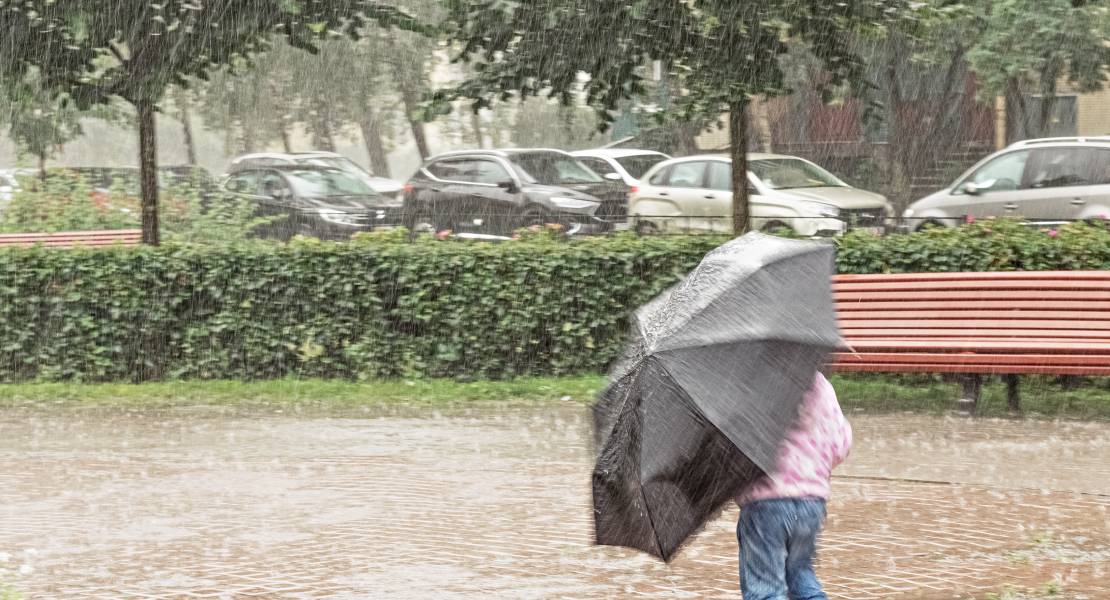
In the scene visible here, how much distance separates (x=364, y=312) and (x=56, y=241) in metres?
7.04

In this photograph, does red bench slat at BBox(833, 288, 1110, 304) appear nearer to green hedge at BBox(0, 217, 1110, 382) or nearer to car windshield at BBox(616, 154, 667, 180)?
green hedge at BBox(0, 217, 1110, 382)

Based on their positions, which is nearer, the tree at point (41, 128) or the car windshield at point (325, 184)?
the car windshield at point (325, 184)

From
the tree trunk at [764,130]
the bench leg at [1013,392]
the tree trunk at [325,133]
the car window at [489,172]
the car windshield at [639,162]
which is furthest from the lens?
the tree trunk at [325,133]

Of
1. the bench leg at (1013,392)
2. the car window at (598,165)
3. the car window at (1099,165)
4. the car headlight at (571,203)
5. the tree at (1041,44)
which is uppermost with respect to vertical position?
the tree at (1041,44)

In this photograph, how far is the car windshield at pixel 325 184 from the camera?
2178cm

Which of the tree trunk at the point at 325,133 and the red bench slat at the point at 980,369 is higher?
the tree trunk at the point at 325,133

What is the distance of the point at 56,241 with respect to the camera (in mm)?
16141

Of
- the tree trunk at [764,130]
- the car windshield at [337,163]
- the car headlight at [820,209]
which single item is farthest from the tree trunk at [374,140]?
the car headlight at [820,209]

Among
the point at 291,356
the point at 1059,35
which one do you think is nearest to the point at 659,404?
the point at 291,356

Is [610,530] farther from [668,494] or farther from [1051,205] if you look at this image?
[1051,205]

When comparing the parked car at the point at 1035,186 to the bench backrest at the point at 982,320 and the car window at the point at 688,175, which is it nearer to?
the car window at the point at 688,175

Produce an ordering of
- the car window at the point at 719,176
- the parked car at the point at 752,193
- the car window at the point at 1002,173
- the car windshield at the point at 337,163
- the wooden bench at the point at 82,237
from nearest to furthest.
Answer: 1. the wooden bench at the point at 82,237
2. the car window at the point at 1002,173
3. the parked car at the point at 752,193
4. the car window at the point at 719,176
5. the car windshield at the point at 337,163

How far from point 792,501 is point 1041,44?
826 inches

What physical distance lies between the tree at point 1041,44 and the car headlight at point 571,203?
6.76m
